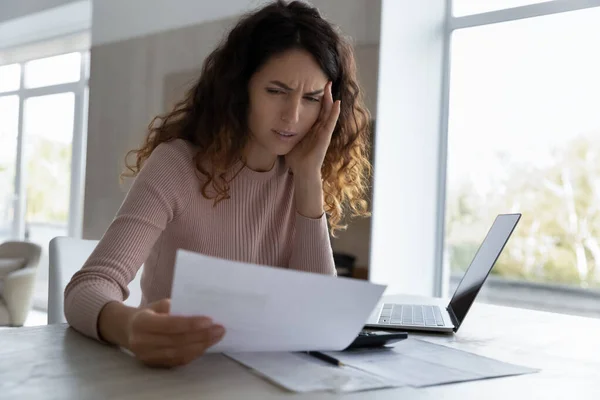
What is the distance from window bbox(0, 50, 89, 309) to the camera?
4809 millimetres

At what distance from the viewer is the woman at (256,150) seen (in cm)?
155

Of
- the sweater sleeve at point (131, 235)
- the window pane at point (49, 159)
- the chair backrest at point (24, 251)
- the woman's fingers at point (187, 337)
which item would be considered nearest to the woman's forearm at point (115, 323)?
the sweater sleeve at point (131, 235)

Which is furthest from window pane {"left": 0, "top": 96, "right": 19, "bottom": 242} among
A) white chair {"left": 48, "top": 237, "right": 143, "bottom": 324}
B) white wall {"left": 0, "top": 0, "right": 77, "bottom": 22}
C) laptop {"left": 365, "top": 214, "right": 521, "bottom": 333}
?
laptop {"left": 365, "top": 214, "right": 521, "bottom": 333}

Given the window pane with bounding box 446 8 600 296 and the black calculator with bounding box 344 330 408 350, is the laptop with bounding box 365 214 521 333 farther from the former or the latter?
the window pane with bounding box 446 8 600 296

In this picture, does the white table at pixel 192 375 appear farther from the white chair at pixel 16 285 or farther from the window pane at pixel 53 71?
the window pane at pixel 53 71

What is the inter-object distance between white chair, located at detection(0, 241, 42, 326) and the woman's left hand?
3276 mm

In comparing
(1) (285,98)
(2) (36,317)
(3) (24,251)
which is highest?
(1) (285,98)

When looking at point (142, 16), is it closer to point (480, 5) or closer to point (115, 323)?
point (480, 5)

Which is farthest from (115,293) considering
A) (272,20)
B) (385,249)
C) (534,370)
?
(385,249)

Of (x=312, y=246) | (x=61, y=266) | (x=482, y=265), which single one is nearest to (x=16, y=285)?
(x=61, y=266)

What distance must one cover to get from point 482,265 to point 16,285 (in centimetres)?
367

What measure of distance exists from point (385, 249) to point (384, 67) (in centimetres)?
100

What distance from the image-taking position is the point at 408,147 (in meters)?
3.99

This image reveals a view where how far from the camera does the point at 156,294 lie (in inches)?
61.5
